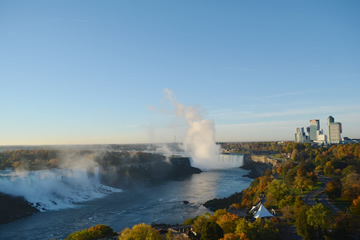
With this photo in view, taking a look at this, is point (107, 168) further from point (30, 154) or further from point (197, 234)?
point (197, 234)

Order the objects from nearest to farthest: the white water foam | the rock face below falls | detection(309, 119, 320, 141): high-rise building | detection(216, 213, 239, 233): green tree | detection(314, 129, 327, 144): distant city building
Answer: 1. detection(216, 213, 239, 233): green tree
2. the rock face below falls
3. the white water foam
4. detection(314, 129, 327, 144): distant city building
5. detection(309, 119, 320, 141): high-rise building

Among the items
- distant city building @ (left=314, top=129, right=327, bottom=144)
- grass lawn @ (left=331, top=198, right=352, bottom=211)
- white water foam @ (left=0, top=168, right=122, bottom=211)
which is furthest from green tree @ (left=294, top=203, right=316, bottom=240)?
distant city building @ (left=314, top=129, right=327, bottom=144)

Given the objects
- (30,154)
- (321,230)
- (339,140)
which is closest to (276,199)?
(321,230)

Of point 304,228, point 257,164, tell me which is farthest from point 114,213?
point 257,164

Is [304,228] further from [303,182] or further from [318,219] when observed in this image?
[303,182]

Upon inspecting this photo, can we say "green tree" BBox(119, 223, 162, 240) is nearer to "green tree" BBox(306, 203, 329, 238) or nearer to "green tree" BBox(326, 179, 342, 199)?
"green tree" BBox(306, 203, 329, 238)
